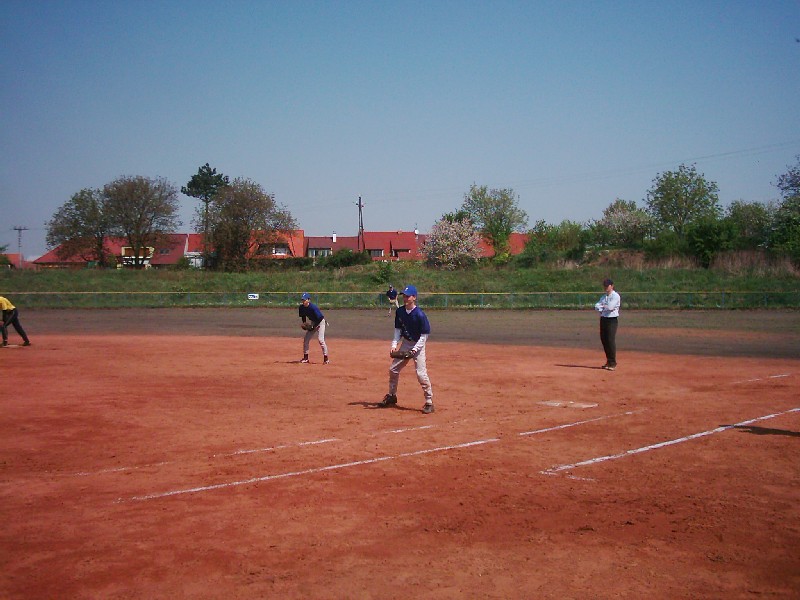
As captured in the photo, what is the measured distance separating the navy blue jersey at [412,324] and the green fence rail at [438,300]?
35821 millimetres

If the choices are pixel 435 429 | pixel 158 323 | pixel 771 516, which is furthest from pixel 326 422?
pixel 158 323

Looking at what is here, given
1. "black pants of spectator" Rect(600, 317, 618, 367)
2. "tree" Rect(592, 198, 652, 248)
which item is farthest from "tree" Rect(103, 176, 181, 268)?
"black pants of spectator" Rect(600, 317, 618, 367)

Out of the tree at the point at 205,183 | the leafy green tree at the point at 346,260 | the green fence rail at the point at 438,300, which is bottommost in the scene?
the green fence rail at the point at 438,300

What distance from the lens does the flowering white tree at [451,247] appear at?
71.8 meters

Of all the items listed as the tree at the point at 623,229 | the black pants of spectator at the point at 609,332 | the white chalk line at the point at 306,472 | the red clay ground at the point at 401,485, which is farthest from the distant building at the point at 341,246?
the white chalk line at the point at 306,472

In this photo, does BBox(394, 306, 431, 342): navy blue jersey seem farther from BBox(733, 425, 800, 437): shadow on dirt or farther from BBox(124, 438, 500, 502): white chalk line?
BBox(733, 425, 800, 437): shadow on dirt

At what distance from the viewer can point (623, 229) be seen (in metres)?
73.6

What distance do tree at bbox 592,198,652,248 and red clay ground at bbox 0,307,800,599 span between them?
55046 mm

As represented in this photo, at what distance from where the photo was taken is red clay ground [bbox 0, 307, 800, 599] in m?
5.46

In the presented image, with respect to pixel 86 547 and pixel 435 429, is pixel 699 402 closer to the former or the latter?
pixel 435 429

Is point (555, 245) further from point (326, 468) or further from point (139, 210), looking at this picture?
point (326, 468)

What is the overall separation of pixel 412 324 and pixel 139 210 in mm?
63473

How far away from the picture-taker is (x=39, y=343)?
2725 centimetres

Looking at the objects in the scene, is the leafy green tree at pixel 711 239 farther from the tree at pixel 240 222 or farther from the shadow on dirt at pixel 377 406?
the shadow on dirt at pixel 377 406
